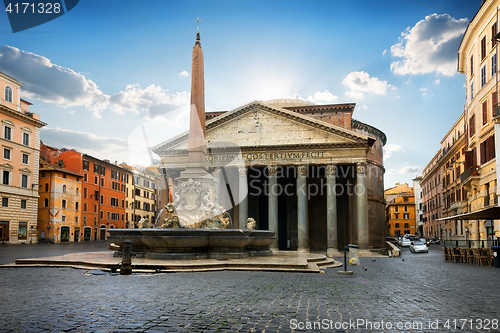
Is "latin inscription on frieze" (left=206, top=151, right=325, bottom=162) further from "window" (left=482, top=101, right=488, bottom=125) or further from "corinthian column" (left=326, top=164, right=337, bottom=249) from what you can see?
"window" (left=482, top=101, right=488, bottom=125)

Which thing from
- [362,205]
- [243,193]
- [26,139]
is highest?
[26,139]

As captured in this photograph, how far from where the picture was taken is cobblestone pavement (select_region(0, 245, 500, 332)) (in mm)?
5363

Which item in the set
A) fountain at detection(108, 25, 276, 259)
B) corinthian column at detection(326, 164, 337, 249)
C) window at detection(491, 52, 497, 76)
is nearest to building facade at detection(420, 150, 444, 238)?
corinthian column at detection(326, 164, 337, 249)

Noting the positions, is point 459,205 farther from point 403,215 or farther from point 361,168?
point 403,215

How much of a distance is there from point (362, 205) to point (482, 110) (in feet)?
32.6

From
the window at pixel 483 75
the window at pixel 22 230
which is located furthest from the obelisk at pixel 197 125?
the window at pixel 22 230

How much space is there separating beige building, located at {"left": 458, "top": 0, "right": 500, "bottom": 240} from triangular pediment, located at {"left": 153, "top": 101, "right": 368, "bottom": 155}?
729 centimetres

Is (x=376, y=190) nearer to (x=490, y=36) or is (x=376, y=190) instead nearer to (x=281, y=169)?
(x=281, y=169)

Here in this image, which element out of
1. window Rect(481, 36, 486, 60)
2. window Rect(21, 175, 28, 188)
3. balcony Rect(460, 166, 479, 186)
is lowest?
balcony Rect(460, 166, 479, 186)

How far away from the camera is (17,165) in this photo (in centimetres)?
3947

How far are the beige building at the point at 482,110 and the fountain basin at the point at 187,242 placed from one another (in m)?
16.4

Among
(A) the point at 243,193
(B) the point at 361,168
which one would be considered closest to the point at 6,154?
(A) the point at 243,193

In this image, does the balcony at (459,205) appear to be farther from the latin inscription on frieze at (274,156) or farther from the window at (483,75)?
the latin inscription on frieze at (274,156)

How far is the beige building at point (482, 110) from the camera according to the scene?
24906 mm
